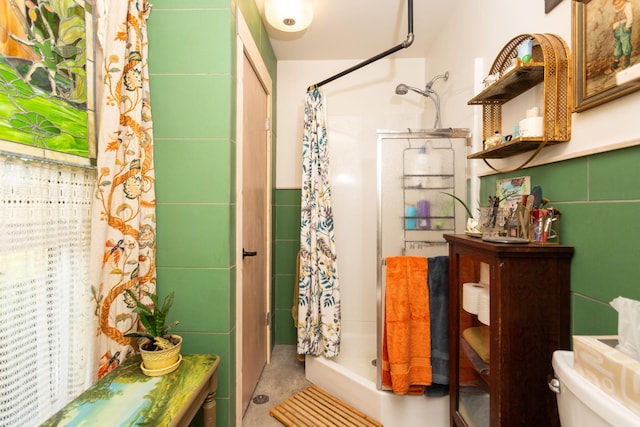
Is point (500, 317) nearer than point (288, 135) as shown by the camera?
Yes

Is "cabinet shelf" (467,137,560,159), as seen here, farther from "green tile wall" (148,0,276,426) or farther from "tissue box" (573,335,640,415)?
"green tile wall" (148,0,276,426)

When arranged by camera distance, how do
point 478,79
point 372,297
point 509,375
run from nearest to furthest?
point 509,375 < point 478,79 < point 372,297

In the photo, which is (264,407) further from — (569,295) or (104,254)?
(569,295)

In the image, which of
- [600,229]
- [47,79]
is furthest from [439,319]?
[47,79]

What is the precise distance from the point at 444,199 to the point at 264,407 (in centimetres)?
154

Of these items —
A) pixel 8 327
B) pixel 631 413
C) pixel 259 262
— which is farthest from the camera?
pixel 259 262

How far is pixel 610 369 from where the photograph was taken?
0.51m

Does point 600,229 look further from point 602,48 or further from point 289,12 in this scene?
point 289,12

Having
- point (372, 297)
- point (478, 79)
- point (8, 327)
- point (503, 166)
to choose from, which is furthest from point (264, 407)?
point (478, 79)

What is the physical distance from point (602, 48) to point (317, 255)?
150 cm

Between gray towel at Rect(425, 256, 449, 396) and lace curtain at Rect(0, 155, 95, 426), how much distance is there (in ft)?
4.58

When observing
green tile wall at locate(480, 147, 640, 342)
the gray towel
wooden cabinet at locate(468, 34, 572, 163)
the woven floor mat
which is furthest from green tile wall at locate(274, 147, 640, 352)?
the woven floor mat

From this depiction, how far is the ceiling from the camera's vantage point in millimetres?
1721

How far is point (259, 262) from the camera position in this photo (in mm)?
1817
